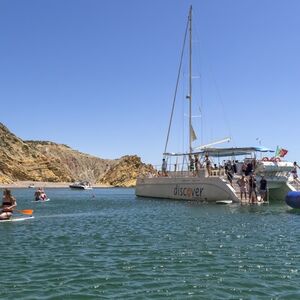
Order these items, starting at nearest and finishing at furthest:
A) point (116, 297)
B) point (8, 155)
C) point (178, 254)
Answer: point (116, 297) < point (178, 254) < point (8, 155)

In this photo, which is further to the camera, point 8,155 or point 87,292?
point 8,155

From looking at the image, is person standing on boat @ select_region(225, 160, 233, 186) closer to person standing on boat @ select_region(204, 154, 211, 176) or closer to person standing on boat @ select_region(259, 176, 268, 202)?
person standing on boat @ select_region(204, 154, 211, 176)

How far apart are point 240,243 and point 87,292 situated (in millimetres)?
8181

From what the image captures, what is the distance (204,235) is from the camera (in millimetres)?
19203

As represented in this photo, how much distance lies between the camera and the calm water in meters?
10.5

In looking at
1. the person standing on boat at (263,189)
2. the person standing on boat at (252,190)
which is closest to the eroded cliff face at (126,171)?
the person standing on boat at (263,189)

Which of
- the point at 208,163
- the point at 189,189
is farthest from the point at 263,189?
the point at 189,189

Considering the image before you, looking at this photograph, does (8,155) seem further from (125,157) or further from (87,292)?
(87,292)

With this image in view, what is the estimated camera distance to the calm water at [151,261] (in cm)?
1050

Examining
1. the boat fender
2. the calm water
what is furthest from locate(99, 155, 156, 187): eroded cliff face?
the calm water

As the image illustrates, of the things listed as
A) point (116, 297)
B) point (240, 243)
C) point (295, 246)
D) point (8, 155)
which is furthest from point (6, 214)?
point (8, 155)

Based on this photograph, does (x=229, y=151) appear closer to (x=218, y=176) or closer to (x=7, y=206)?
(x=218, y=176)

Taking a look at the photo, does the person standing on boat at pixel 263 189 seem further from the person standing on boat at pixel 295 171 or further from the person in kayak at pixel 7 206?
the person in kayak at pixel 7 206

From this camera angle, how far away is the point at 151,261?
1373cm
